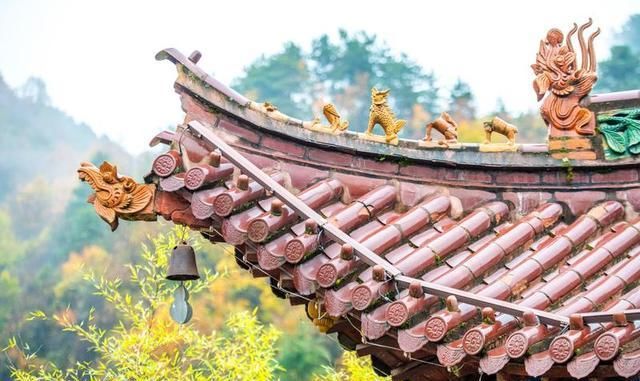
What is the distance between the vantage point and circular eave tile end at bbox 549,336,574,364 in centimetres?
593

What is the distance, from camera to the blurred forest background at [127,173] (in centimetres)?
4616

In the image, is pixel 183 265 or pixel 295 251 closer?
pixel 295 251

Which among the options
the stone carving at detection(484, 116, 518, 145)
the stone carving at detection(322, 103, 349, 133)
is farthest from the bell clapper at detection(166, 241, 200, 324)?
the stone carving at detection(484, 116, 518, 145)

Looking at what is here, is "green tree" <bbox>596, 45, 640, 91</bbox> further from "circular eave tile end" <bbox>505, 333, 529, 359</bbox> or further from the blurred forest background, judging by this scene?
"circular eave tile end" <bbox>505, 333, 529, 359</bbox>

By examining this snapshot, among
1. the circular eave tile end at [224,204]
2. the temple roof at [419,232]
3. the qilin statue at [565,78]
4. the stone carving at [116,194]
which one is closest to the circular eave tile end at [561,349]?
the temple roof at [419,232]

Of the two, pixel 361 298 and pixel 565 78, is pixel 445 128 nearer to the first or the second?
pixel 565 78

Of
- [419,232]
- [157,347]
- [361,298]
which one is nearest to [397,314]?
[361,298]

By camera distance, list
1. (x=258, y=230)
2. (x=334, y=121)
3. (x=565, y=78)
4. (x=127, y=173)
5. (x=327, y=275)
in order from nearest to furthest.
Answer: (x=327, y=275) < (x=258, y=230) < (x=565, y=78) < (x=334, y=121) < (x=127, y=173)

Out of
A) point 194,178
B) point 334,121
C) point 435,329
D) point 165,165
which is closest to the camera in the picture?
point 435,329

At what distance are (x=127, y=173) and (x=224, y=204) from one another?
72314 millimetres

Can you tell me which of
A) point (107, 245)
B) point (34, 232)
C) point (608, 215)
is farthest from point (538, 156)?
point (34, 232)

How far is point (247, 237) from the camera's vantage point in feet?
22.4

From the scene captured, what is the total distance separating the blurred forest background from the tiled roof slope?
106 feet

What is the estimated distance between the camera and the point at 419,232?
7277 mm
